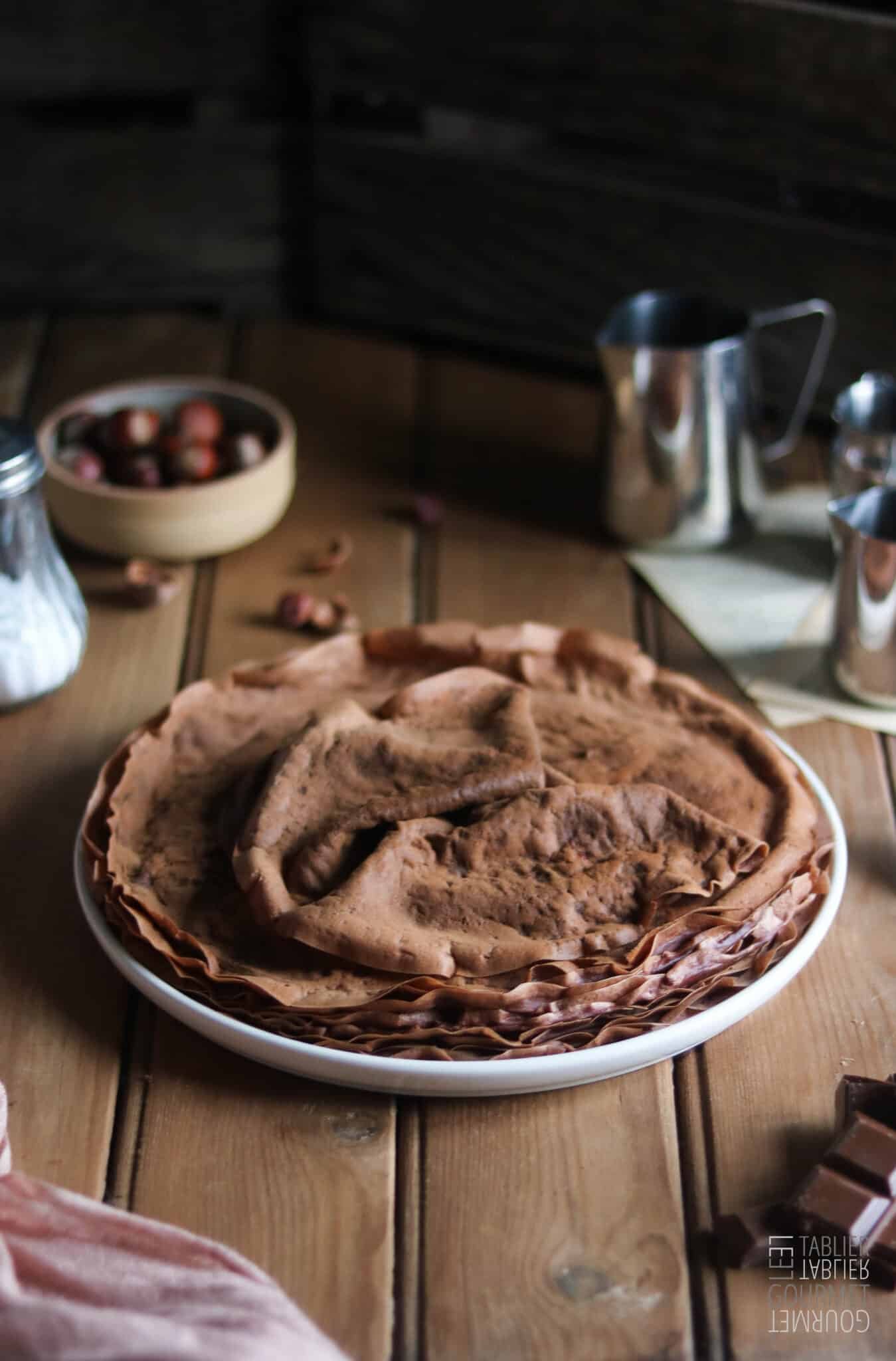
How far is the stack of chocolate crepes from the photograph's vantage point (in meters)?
0.90

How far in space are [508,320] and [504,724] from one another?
2.82ft

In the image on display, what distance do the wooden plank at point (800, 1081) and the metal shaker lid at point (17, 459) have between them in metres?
0.60

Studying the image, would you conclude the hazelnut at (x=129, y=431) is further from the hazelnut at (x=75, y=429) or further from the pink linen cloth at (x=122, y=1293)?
the pink linen cloth at (x=122, y=1293)

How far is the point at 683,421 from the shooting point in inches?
54.7

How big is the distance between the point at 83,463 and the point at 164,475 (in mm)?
73

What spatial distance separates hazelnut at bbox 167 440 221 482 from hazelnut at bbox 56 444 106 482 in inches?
2.5

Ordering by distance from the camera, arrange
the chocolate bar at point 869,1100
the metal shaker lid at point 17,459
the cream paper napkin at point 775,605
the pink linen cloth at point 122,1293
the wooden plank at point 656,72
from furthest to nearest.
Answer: the wooden plank at point 656,72 → the cream paper napkin at point 775,605 → the metal shaker lid at point 17,459 → the chocolate bar at point 869,1100 → the pink linen cloth at point 122,1293

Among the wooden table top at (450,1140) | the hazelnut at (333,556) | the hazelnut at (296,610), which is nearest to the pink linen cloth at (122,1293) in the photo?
the wooden table top at (450,1140)

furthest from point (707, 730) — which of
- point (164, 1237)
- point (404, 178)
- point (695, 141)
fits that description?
point (404, 178)

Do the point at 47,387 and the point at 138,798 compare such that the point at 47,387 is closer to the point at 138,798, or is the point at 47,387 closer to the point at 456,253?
the point at 456,253

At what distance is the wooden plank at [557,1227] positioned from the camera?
790mm

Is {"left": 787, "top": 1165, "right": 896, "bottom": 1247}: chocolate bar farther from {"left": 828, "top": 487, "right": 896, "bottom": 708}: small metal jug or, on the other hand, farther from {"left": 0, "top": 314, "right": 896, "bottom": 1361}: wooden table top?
{"left": 828, "top": 487, "right": 896, "bottom": 708}: small metal jug

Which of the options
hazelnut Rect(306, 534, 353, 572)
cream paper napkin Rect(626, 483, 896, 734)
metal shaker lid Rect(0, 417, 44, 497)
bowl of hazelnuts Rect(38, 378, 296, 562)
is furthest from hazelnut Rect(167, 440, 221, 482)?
cream paper napkin Rect(626, 483, 896, 734)

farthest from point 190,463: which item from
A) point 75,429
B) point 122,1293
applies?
point 122,1293
